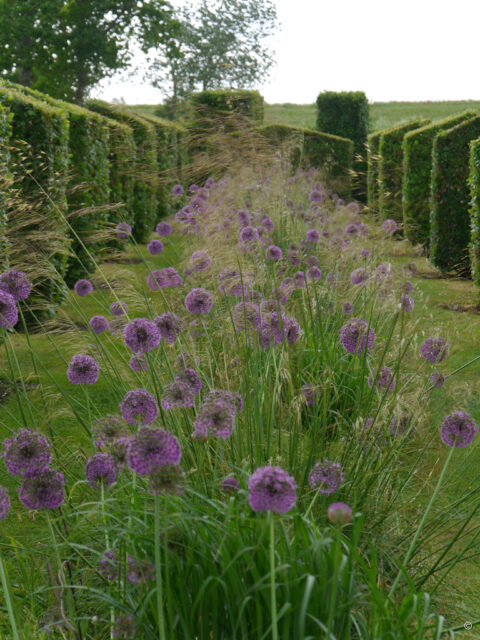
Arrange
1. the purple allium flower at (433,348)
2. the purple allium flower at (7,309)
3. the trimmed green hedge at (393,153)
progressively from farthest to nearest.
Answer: the trimmed green hedge at (393,153) → the purple allium flower at (433,348) → the purple allium flower at (7,309)

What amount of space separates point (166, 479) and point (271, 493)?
201mm

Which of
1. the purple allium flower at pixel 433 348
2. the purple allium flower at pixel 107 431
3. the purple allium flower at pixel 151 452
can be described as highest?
the purple allium flower at pixel 151 452

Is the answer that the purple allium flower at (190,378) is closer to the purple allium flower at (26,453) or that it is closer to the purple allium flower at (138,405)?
the purple allium flower at (138,405)

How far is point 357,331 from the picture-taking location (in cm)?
235

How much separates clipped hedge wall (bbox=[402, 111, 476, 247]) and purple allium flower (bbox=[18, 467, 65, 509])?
33.4 feet

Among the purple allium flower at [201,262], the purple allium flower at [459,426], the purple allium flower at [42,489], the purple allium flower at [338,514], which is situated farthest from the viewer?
the purple allium flower at [201,262]

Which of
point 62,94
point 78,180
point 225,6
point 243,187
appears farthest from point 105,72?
point 243,187

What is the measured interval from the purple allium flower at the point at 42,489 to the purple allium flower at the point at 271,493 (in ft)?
1.59

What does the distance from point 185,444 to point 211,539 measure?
737mm

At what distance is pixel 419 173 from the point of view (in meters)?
11.0

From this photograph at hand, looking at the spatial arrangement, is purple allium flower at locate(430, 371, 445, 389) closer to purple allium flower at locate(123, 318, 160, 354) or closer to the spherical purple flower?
the spherical purple flower

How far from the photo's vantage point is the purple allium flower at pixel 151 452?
115 cm

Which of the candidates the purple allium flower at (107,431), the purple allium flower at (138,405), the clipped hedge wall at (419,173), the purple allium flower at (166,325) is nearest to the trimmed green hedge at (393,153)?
the clipped hedge wall at (419,173)

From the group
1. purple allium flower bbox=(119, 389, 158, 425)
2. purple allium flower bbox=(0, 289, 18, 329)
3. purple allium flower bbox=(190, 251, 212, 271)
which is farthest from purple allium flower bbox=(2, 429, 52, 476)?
purple allium flower bbox=(190, 251, 212, 271)
